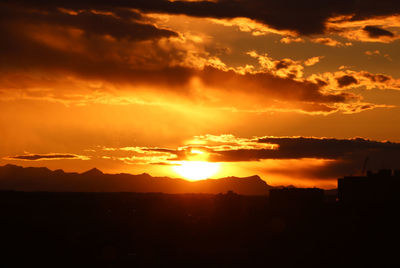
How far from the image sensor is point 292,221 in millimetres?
121812

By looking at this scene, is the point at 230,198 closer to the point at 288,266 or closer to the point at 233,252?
the point at 233,252

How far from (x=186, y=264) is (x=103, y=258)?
417 inches

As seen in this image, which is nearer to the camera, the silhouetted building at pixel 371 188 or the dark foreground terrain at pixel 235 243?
the dark foreground terrain at pixel 235 243

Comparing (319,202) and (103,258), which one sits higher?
(319,202)

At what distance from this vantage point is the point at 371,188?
123188 mm

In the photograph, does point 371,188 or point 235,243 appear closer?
point 235,243

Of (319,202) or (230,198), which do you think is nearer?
(319,202)

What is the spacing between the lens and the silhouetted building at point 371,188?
120m

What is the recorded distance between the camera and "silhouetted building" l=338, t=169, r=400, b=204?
120062mm

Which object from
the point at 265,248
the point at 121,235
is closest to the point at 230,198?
the point at 121,235

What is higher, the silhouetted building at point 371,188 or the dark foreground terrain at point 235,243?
the silhouetted building at point 371,188

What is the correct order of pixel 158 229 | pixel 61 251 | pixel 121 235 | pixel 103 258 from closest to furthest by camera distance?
pixel 103 258 < pixel 61 251 < pixel 121 235 < pixel 158 229

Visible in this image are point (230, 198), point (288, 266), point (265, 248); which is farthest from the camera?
point (230, 198)

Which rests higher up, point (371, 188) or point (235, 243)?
point (371, 188)
